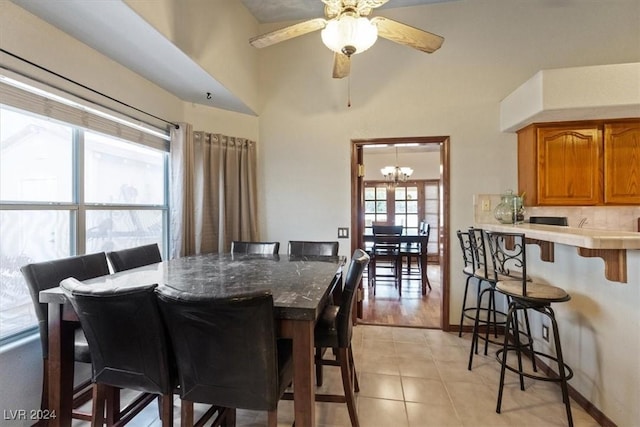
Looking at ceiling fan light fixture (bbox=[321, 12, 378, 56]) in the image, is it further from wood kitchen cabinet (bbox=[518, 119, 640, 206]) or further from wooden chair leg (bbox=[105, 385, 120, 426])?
wooden chair leg (bbox=[105, 385, 120, 426])

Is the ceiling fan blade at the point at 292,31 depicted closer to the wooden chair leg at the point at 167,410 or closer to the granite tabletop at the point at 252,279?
the granite tabletop at the point at 252,279

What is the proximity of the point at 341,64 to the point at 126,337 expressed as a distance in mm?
2191

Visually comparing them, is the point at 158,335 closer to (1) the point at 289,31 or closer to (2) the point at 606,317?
(1) the point at 289,31

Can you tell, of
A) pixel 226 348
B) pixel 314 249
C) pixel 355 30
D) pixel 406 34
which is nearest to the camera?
pixel 226 348

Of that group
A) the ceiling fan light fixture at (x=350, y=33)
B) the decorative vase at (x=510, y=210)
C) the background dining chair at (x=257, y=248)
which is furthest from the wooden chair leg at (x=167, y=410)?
the decorative vase at (x=510, y=210)

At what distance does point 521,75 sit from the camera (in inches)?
117

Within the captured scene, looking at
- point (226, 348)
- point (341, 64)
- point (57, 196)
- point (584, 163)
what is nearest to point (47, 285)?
point (57, 196)

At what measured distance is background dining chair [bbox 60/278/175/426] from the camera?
115cm

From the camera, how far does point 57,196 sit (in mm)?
1982

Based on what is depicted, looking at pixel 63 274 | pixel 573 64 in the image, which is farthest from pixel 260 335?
pixel 573 64

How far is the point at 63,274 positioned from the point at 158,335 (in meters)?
0.94

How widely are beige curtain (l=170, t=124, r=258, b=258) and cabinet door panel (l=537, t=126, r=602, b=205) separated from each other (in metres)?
2.87

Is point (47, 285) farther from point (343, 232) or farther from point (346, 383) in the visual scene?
point (343, 232)

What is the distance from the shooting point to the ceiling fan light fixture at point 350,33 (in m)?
1.67
